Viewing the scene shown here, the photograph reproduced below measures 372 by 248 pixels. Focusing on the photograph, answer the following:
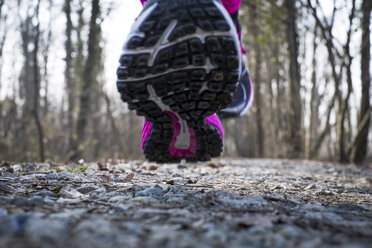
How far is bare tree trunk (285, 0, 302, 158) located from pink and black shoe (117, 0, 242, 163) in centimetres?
589

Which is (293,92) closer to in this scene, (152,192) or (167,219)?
(152,192)

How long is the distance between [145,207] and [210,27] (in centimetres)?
74

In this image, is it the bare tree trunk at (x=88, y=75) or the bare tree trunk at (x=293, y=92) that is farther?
the bare tree trunk at (x=293, y=92)

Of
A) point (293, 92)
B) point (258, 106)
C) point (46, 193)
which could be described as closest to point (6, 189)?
point (46, 193)

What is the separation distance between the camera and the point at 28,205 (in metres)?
1.03

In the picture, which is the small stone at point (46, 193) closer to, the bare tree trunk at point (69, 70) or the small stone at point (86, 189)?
the small stone at point (86, 189)

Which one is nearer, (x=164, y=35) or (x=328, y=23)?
(x=164, y=35)

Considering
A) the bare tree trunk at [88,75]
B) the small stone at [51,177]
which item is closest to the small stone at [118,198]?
the small stone at [51,177]

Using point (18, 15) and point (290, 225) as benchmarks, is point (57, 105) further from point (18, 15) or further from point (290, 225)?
point (290, 225)

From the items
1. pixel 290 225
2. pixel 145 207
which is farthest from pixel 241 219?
pixel 145 207

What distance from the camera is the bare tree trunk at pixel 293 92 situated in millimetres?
6840

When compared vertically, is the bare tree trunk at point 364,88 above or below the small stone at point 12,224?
above

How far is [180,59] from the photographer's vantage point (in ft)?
4.17

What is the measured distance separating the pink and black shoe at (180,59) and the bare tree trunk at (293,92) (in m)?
5.89
